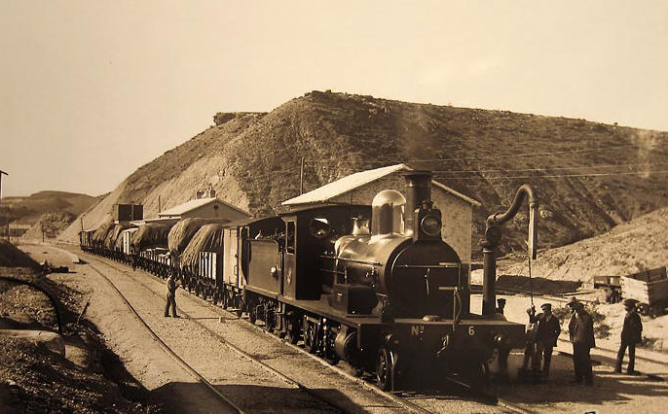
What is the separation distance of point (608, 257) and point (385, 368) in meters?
29.7

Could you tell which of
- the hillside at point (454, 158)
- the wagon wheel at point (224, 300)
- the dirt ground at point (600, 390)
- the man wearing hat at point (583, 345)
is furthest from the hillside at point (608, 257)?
the man wearing hat at point (583, 345)

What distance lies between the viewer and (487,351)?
11406 millimetres

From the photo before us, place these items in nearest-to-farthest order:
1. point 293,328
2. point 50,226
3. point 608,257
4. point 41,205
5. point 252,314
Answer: point 293,328 < point 252,314 < point 608,257 < point 50,226 < point 41,205

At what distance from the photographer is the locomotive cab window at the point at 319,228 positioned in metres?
15.3

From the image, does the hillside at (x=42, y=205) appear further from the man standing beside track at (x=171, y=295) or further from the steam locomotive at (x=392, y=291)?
the steam locomotive at (x=392, y=291)

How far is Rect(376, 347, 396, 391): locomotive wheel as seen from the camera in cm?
1116

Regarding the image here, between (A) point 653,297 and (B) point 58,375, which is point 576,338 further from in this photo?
(A) point 653,297

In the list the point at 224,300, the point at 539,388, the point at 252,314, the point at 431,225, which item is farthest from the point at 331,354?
the point at 224,300

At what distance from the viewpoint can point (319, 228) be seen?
1541 cm

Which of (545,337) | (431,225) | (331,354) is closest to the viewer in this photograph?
(431,225)

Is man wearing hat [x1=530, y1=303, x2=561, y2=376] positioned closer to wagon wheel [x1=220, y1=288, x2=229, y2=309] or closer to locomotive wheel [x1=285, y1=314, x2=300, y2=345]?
locomotive wheel [x1=285, y1=314, x2=300, y2=345]

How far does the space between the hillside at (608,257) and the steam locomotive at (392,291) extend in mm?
22768

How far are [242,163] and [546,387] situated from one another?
2707 inches

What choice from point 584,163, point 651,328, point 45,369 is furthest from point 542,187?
point 45,369
